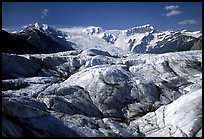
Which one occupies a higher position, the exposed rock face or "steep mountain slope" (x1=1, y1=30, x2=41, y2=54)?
"steep mountain slope" (x1=1, y1=30, x2=41, y2=54)

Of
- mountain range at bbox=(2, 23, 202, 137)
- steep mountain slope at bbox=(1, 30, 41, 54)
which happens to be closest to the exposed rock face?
mountain range at bbox=(2, 23, 202, 137)

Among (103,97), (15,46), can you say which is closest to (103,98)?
(103,97)

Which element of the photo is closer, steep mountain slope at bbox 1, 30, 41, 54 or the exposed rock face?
the exposed rock face

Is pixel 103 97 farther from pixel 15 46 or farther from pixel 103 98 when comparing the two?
pixel 15 46

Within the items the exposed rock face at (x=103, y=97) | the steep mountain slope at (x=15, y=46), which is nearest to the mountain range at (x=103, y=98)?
the exposed rock face at (x=103, y=97)

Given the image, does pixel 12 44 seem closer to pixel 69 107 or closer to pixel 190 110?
pixel 69 107

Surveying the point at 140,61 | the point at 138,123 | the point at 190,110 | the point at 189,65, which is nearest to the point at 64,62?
the point at 140,61

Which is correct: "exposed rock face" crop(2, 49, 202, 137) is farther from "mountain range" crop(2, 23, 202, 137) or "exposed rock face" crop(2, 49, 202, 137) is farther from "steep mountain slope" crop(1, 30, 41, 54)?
"steep mountain slope" crop(1, 30, 41, 54)

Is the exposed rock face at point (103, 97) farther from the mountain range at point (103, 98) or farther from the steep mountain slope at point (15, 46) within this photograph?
the steep mountain slope at point (15, 46)
